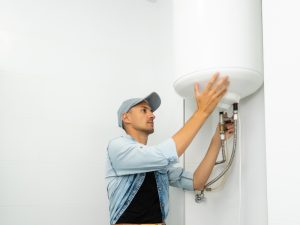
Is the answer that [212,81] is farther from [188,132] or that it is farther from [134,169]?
[134,169]

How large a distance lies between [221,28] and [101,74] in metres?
0.89

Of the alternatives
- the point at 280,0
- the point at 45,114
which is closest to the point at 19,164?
the point at 45,114

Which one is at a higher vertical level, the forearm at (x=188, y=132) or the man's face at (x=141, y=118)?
the man's face at (x=141, y=118)

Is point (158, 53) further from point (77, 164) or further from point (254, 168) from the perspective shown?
point (254, 168)

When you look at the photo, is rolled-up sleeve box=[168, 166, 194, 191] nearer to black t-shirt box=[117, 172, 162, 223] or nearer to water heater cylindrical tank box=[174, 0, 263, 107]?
black t-shirt box=[117, 172, 162, 223]

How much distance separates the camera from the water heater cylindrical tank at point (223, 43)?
3.46ft

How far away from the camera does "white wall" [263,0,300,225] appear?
2.43 ft

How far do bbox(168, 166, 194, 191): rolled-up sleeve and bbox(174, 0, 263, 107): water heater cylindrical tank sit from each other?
19.9 inches

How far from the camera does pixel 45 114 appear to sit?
1.61m

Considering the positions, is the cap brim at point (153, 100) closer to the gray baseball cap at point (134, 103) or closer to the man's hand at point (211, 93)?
the gray baseball cap at point (134, 103)

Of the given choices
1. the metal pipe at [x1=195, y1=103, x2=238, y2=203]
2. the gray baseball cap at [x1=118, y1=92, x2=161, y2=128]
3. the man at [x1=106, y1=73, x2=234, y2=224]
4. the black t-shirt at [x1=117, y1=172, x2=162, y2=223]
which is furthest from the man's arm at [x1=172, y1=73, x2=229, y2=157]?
the gray baseball cap at [x1=118, y1=92, x2=161, y2=128]

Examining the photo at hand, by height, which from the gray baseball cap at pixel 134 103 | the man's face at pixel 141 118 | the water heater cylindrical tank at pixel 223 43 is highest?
the water heater cylindrical tank at pixel 223 43

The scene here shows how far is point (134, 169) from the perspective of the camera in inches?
49.6

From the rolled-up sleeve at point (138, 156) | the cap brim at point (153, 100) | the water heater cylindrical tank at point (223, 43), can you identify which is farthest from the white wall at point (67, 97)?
the water heater cylindrical tank at point (223, 43)
